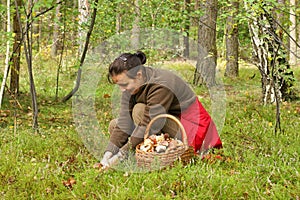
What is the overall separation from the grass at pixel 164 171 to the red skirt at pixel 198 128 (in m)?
0.20

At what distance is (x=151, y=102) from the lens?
4.29 meters

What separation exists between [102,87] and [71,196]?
6.68 metres

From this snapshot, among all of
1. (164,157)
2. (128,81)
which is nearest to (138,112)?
(128,81)

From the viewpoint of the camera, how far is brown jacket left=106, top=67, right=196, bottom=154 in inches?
168

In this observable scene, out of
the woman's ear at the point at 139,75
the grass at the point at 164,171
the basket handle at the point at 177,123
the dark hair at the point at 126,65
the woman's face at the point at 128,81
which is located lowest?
the grass at the point at 164,171

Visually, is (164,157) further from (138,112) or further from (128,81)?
(128,81)

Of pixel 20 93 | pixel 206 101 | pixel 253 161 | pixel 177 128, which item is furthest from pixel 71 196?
pixel 20 93

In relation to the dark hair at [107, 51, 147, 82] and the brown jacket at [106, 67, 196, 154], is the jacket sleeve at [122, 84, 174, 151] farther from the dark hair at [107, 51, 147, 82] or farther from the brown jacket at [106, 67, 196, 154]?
the dark hair at [107, 51, 147, 82]

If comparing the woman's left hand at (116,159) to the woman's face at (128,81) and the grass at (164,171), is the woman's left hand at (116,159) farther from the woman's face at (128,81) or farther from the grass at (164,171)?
the woman's face at (128,81)

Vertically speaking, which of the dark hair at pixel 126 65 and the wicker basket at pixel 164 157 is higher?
the dark hair at pixel 126 65

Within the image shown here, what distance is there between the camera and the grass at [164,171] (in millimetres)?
3461

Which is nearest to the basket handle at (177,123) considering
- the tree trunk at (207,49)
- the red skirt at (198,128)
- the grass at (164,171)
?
the grass at (164,171)

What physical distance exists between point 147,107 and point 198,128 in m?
0.69

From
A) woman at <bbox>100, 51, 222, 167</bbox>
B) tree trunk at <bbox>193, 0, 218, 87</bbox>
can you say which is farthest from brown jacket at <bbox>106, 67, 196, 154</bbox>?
tree trunk at <bbox>193, 0, 218, 87</bbox>
